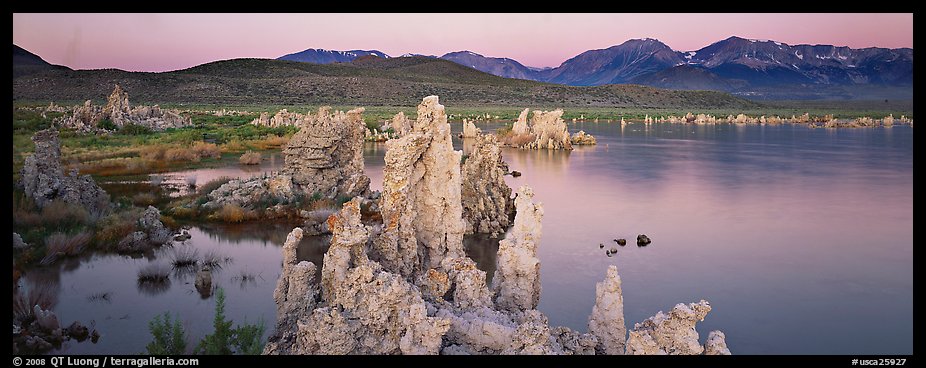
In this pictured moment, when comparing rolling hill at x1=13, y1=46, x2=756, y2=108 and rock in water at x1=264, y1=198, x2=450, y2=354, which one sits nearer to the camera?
rock in water at x1=264, y1=198, x2=450, y2=354

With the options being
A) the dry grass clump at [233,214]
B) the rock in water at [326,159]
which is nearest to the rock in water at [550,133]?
the rock in water at [326,159]

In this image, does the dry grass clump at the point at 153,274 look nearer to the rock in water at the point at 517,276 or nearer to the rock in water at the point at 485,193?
the rock in water at the point at 485,193

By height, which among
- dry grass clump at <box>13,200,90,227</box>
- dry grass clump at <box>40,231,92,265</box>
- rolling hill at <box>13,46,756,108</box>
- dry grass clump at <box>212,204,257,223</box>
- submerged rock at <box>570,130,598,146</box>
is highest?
rolling hill at <box>13,46,756,108</box>

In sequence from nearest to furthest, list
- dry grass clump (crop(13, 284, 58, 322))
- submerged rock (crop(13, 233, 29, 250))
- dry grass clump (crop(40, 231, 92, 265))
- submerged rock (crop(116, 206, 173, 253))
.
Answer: dry grass clump (crop(13, 284, 58, 322)) → submerged rock (crop(13, 233, 29, 250)) → dry grass clump (crop(40, 231, 92, 265)) → submerged rock (crop(116, 206, 173, 253))

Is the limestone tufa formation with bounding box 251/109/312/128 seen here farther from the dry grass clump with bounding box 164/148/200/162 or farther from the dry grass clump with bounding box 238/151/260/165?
the dry grass clump with bounding box 238/151/260/165

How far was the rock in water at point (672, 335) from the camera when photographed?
462 centimetres

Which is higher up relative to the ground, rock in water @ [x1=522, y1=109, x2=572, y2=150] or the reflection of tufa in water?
rock in water @ [x1=522, y1=109, x2=572, y2=150]

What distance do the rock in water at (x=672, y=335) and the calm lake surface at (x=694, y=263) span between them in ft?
6.93

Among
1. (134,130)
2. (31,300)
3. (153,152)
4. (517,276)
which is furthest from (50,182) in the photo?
(134,130)

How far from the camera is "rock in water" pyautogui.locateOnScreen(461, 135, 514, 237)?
11195mm

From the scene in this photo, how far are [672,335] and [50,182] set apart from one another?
33.2 feet

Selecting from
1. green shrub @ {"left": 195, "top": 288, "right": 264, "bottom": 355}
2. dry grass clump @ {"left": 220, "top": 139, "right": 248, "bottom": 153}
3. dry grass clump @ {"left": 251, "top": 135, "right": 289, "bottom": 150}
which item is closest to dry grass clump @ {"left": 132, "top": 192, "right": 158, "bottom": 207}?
green shrub @ {"left": 195, "top": 288, "right": 264, "bottom": 355}

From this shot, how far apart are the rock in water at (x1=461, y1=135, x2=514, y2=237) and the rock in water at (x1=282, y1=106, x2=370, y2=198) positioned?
2.62 meters
